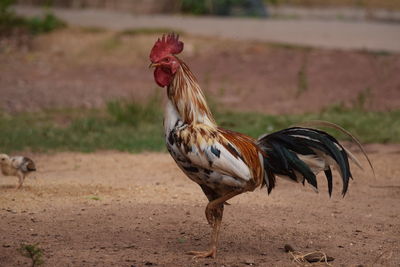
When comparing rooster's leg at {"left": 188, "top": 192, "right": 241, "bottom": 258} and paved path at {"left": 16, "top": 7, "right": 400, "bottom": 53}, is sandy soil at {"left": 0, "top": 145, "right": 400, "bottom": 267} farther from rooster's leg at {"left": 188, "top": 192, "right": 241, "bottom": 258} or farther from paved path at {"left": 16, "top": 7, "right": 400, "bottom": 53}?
A: paved path at {"left": 16, "top": 7, "right": 400, "bottom": 53}

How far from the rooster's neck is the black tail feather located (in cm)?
46

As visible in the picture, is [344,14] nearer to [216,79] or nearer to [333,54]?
[333,54]

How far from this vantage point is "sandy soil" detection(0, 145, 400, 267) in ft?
19.6

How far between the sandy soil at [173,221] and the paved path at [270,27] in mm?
7897

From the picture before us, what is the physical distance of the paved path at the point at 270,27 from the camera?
16.6 metres

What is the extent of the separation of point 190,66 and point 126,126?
3.90 metres

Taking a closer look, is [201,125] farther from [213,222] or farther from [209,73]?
[209,73]

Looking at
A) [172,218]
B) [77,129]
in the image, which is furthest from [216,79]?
[172,218]

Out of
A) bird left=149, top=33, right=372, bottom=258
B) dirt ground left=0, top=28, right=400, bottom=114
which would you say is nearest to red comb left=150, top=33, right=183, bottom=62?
bird left=149, top=33, right=372, bottom=258

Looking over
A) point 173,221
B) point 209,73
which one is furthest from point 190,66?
point 173,221

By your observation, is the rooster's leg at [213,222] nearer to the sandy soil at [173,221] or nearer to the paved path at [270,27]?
the sandy soil at [173,221]

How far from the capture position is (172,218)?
688 cm

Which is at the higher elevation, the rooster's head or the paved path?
the rooster's head

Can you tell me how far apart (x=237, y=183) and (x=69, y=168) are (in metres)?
3.83
